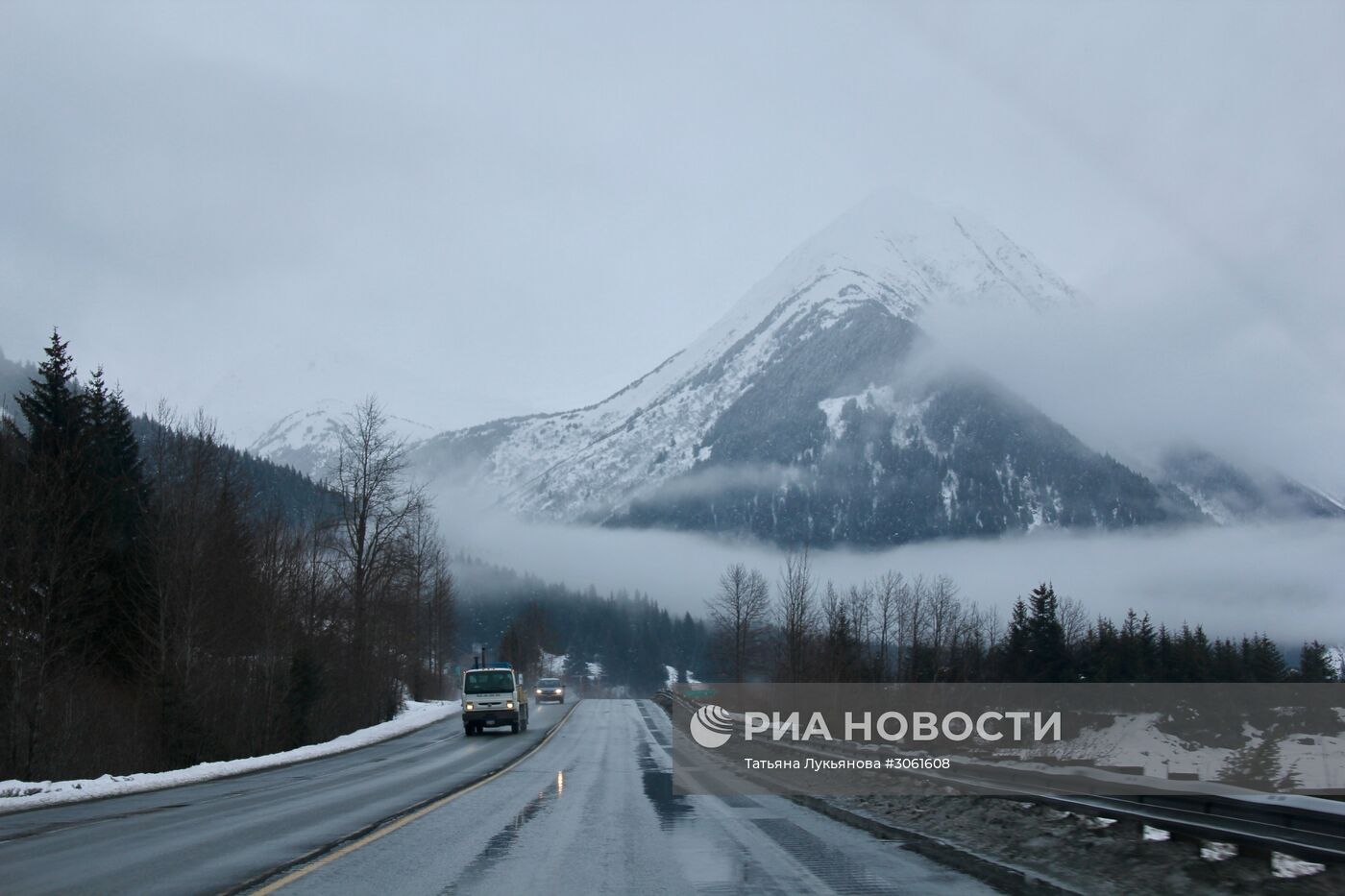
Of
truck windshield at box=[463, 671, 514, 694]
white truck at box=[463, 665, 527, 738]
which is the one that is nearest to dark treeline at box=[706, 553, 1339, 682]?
white truck at box=[463, 665, 527, 738]

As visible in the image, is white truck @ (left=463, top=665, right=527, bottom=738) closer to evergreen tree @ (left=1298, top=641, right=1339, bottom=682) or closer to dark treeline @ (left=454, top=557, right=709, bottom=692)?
evergreen tree @ (left=1298, top=641, right=1339, bottom=682)

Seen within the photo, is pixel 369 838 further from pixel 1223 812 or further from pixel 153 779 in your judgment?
pixel 153 779

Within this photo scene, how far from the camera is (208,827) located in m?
15.2

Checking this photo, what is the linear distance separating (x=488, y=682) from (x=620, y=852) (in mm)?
32006

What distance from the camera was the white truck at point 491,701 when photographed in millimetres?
42469

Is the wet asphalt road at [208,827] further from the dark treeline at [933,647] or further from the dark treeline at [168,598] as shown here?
the dark treeline at [933,647]

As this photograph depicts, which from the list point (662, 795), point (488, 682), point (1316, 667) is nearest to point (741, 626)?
point (488, 682)

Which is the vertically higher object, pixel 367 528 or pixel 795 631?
pixel 367 528

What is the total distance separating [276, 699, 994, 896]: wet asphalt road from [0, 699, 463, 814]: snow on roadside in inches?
300

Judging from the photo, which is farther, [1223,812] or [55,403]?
[55,403]

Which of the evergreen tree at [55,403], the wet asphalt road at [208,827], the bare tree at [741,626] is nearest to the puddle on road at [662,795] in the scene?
the wet asphalt road at [208,827]

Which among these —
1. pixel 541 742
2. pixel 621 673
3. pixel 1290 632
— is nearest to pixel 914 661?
pixel 541 742

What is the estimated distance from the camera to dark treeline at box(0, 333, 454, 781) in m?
26.2

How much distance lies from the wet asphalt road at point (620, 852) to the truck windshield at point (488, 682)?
75.0 ft
